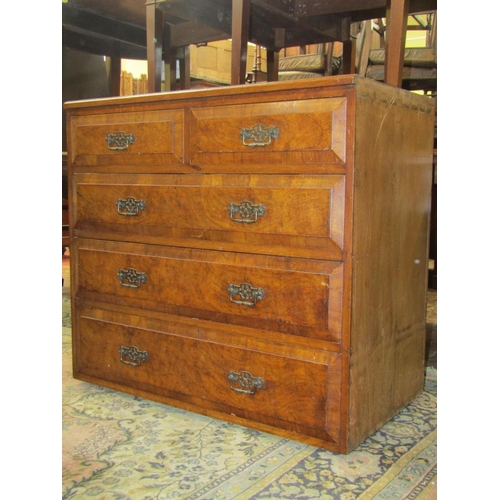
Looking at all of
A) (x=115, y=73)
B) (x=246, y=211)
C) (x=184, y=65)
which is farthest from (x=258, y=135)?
(x=115, y=73)

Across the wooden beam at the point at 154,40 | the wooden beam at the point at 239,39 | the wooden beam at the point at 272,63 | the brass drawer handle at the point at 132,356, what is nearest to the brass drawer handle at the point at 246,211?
the brass drawer handle at the point at 132,356

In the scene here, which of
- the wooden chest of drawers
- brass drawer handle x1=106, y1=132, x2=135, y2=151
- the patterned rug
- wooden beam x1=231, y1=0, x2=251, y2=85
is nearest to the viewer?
the patterned rug

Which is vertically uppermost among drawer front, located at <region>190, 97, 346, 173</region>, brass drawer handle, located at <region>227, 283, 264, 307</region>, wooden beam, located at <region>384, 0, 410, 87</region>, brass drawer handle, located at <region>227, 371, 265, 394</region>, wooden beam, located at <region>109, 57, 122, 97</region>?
wooden beam, located at <region>109, 57, 122, 97</region>

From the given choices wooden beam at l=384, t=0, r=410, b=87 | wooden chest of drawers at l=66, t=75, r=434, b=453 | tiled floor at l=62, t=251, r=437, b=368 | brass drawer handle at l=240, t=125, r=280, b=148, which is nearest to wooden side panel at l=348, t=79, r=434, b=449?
wooden chest of drawers at l=66, t=75, r=434, b=453

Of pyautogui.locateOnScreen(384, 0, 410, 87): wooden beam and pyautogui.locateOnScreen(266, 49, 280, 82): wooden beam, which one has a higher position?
pyautogui.locateOnScreen(266, 49, 280, 82): wooden beam

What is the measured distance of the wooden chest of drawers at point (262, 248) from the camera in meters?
1.44

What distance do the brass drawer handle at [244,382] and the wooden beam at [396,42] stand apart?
939mm

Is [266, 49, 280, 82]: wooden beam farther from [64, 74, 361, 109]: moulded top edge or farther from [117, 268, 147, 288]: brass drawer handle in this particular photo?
[117, 268, 147, 288]: brass drawer handle

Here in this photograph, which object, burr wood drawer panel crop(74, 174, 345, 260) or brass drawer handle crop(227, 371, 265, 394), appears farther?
brass drawer handle crop(227, 371, 265, 394)

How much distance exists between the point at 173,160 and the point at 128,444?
79 centimetres

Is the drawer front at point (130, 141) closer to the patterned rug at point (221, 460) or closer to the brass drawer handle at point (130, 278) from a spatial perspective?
the brass drawer handle at point (130, 278)

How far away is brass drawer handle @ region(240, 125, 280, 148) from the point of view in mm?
1498
